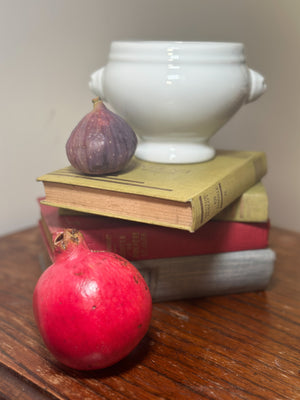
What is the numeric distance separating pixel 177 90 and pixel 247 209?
0.21 metres

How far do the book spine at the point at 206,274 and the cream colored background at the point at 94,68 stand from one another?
42 centimetres

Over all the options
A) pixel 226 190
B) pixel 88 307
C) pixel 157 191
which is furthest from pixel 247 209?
pixel 88 307

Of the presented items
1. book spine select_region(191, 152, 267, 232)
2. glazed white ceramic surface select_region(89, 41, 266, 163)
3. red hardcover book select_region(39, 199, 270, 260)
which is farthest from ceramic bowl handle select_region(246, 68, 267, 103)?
red hardcover book select_region(39, 199, 270, 260)

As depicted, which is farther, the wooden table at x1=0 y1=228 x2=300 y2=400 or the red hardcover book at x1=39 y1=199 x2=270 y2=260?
the red hardcover book at x1=39 y1=199 x2=270 y2=260

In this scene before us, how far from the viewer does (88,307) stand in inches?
17.5

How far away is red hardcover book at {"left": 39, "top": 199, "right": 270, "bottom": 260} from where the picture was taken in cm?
64

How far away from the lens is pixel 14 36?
87 centimetres

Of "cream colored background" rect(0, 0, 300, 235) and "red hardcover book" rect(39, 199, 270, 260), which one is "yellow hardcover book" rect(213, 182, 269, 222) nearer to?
"red hardcover book" rect(39, 199, 270, 260)

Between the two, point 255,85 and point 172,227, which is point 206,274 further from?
point 255,85

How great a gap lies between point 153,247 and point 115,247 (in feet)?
0.18

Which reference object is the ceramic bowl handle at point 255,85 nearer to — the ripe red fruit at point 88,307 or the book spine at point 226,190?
the book spine at point 226,190

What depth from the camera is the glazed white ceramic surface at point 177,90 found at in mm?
650

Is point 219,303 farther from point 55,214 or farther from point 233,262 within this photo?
point 55,214

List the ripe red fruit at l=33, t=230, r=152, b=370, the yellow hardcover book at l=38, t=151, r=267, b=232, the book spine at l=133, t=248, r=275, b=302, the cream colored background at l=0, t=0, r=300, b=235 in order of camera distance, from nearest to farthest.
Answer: the ripe red fruit at l=33, t=230, r=152, b=370 < the yellow hardcover book at l=38, t=151, r=267, b=232 < the book spine at l=133, t=248, r=275, b=302 < the cream colored background at l=0, t=0, r=300, b=235
